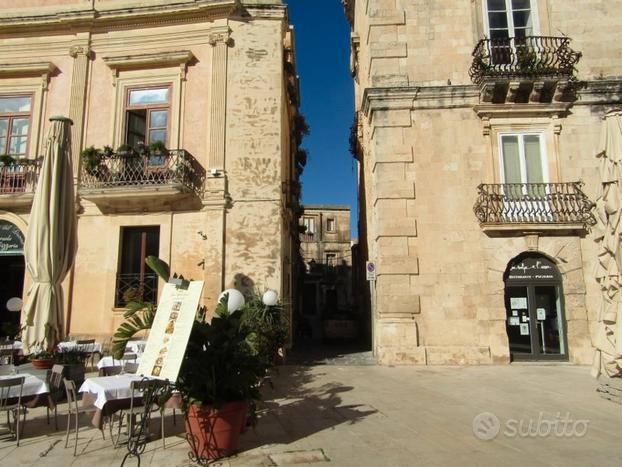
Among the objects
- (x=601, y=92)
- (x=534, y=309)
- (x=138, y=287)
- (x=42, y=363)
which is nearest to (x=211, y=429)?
(x=42, y=363)

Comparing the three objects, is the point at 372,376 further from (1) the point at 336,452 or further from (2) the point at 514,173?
(2) the point at 514,173

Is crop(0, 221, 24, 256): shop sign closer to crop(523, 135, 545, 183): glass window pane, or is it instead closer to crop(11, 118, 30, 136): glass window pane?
crop(11, 118, 30, 136): glass window pane

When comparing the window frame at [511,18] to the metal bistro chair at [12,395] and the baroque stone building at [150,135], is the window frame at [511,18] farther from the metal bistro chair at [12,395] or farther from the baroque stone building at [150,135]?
the metal bistro chair at [12,395]

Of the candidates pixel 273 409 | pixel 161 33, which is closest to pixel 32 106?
pixel 161 33

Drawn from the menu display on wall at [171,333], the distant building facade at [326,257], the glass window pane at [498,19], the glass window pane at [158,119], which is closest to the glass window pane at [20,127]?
the glass window pane at [158,119]

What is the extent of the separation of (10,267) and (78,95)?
542 cm

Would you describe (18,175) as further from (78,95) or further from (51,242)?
(51,242)

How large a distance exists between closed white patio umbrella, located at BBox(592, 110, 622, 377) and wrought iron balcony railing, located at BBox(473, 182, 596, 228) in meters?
3.77

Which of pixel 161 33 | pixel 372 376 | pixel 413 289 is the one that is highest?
pixel 161 33

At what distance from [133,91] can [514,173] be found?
1074 cm

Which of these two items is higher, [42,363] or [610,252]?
[610,252]

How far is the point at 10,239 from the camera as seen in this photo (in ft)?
39.5

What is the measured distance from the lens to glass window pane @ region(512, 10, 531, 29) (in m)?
12.7

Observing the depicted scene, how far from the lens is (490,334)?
11.2 m
